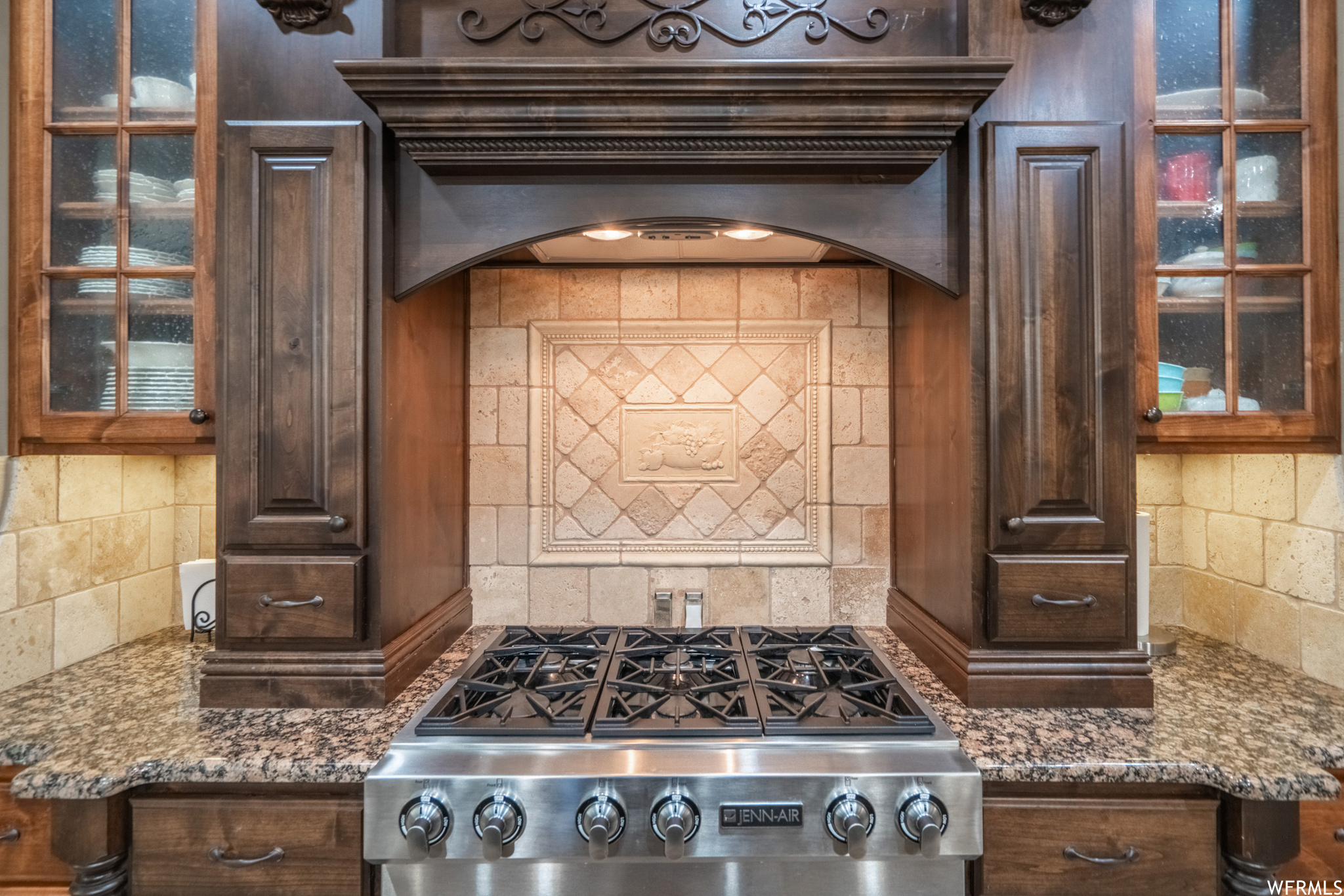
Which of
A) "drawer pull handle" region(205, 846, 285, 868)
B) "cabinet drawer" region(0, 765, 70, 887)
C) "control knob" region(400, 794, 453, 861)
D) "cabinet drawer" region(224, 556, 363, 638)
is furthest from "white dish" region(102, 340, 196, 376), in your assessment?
"control knob" region(400, 794, 453, 861)

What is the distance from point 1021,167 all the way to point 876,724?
3.69 ft

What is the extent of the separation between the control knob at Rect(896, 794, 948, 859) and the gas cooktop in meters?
0.12

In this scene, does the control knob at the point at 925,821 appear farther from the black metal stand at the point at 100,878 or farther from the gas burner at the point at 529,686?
the black metal stand at the point at 100,878

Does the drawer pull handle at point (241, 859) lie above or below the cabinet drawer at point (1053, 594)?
below

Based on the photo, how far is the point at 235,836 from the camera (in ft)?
3.87

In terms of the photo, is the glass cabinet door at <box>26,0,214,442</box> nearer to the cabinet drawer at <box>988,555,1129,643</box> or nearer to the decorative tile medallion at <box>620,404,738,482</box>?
the decorative tile medallion at <box>620,404,738,482</box>

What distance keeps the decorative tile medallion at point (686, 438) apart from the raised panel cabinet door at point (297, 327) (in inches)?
24.6

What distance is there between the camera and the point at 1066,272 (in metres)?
1.38

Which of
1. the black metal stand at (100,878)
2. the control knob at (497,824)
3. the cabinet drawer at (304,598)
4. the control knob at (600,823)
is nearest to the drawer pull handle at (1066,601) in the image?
the control knob at (600,823)

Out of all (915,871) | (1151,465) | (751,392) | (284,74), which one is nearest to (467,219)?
(284,74)

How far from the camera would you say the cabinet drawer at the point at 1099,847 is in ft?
3.82

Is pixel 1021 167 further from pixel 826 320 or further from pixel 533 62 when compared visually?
pixel 533 62

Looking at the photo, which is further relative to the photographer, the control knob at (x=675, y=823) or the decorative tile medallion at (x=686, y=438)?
the decorative tile medallion at (x=686, y=438)

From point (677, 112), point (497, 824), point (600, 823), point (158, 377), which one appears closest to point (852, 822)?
point (600, 823)
